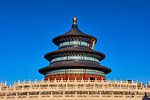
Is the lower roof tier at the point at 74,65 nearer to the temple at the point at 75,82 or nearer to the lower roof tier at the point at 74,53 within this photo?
the temple at the point at 75,82

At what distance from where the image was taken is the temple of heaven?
1784 inches

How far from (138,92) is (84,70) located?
15.7 m

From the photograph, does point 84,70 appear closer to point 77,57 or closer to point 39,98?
point 77,57

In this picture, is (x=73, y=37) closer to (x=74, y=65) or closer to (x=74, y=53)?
(x=74, y=53)

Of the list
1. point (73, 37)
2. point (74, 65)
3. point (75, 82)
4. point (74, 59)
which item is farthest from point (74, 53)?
point (75, 82)

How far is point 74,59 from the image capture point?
47938 mm

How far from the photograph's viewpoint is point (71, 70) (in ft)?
149

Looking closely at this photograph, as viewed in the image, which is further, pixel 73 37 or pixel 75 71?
pixel 73 37

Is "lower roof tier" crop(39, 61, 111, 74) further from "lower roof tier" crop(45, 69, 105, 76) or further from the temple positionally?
"lower roof tier" crop(45, 69, 105, 76)

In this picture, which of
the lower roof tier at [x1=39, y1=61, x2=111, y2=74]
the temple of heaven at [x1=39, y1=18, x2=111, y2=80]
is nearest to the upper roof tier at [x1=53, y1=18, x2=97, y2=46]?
the temple of heaven at [x1=39, y1=18, x2=111, y2=80]

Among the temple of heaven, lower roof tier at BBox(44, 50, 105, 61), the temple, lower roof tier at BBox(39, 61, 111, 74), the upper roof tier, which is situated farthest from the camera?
the upper roof tier

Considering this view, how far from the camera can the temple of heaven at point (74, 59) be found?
45.3 m

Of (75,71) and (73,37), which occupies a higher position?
(73,37)

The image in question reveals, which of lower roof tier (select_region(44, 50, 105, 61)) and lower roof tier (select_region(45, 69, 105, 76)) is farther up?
lower roof tier (select_region(44, 50, 105, 61))
